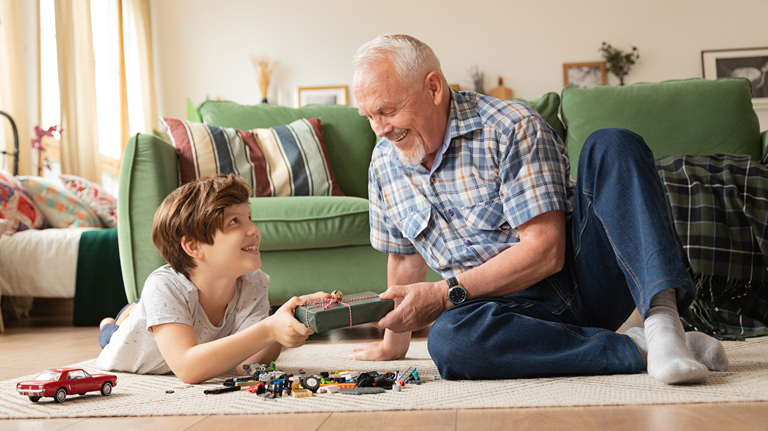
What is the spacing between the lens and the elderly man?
1107 millimetres

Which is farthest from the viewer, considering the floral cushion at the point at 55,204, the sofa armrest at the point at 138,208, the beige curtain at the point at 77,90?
the beige curtain at the point at 77,90

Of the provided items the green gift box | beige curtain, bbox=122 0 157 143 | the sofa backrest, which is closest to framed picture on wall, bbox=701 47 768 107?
the sofa backrest

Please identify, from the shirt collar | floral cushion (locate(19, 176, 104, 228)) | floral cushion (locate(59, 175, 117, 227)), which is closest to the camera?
the shirt collar

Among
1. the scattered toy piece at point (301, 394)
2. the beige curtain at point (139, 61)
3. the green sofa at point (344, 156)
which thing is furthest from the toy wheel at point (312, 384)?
the beige curtain at point (139, 61)

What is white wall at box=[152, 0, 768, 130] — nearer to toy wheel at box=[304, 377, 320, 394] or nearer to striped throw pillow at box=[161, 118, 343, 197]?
striped throw pillow at box=[161, 118, 343, 197]

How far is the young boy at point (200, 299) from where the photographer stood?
1259 millimetres

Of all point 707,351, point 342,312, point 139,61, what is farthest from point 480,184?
point 139,61

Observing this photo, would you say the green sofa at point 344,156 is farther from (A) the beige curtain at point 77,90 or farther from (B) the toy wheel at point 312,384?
(A) the beige curtain at point 77,90

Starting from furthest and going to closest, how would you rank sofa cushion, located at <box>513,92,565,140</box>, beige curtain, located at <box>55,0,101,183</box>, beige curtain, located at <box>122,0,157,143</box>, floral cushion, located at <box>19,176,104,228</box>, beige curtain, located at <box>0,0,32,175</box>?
beige curtain, located at <box>122,0,157,143</box> < beige curtain, located at <box>55,0,101,183</box> < beige curtain, located at <box>0,0,32,175</box> < floral cushion, located at <box>19,176,104,228</box> < sofa cushion, located at <box>513,92,565,140</box>

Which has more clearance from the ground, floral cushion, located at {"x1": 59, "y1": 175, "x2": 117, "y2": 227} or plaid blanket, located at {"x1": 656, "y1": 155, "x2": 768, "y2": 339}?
floral cushion, located at {"x1": 59, "y1": 175, "x2": 117, "y2": 227}

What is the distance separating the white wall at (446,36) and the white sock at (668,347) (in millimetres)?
5248

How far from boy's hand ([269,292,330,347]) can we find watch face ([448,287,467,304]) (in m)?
0.23

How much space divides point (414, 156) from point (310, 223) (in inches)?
37.4

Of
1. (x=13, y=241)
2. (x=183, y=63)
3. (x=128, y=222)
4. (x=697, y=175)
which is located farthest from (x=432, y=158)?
(x=183, y=63)
